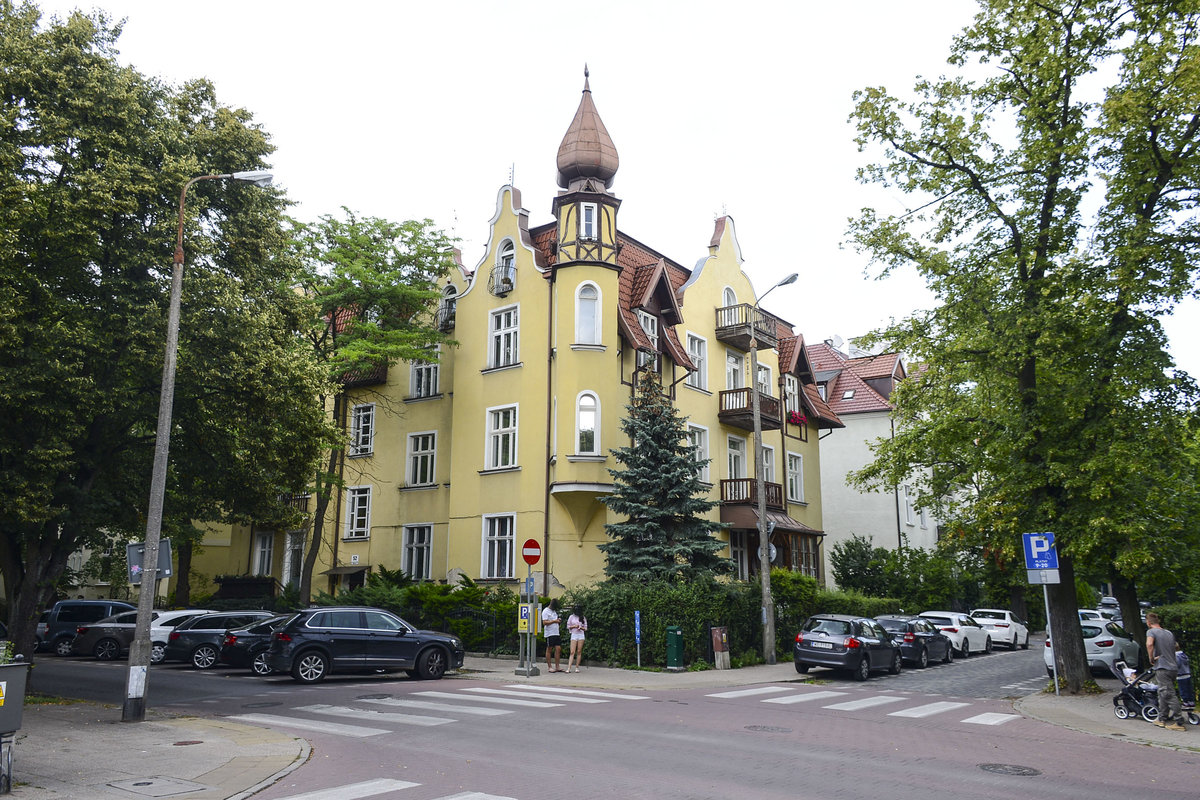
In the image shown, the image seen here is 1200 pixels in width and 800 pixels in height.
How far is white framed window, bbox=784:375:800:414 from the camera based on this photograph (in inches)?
1510

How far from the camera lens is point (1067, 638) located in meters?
18.8

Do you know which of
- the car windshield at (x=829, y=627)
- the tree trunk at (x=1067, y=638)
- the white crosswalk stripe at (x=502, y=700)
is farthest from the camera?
the car windshield at (x=829, y=627)

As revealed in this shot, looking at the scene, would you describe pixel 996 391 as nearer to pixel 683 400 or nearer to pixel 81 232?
pixel 683 400

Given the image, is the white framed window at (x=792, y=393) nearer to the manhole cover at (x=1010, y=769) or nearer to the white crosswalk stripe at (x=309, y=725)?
the white crosswalk stripe at (x=309, y=725)

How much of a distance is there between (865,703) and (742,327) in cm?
1857

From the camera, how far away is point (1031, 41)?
60.6 feet

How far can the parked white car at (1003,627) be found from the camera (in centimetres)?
3462

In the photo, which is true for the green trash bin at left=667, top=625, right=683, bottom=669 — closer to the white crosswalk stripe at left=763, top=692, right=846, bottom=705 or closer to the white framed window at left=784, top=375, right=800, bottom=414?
the white crosswalk stripe at left=763, top=692, right=846, bottom=705

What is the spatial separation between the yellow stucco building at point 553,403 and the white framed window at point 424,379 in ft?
0.17

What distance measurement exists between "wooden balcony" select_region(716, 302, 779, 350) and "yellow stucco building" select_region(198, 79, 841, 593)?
0.25 ft

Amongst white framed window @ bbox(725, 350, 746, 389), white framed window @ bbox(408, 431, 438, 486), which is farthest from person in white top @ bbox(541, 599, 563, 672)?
A: white framed window @ bbox(725, 350, 746, 389)

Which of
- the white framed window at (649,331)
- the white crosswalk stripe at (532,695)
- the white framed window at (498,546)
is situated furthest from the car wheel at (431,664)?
the white framed window at (649,331)

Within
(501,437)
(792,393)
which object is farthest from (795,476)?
(501,437)

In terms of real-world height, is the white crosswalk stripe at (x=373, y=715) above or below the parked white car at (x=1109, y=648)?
below
